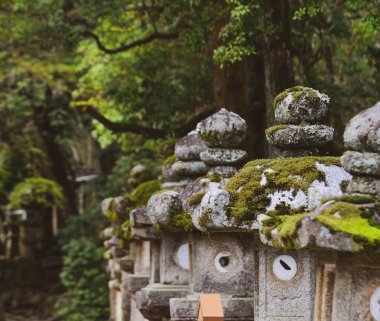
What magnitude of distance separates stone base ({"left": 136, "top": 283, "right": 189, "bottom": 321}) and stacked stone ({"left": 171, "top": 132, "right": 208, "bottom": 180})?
→ 1099 millimetres

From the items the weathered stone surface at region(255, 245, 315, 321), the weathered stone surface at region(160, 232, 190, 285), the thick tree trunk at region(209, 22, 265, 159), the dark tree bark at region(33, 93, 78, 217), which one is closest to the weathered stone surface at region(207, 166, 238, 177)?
the weathered stone surface at region(160, 232, 190, 285)

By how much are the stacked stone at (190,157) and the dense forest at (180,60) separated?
1.50m

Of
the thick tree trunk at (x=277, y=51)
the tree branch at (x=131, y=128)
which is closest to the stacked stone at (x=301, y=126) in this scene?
the thick tree trunk at (x=277, y=51)

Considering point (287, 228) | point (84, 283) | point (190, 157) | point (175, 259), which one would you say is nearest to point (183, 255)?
point (175, 259)

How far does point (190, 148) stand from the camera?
6.89m

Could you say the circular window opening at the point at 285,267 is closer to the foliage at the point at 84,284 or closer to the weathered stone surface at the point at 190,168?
the weathered stone surface at the point at 190,168

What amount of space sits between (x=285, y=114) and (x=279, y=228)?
1352mm

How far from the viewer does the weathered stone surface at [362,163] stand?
373 centimetres

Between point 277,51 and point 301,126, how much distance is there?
4.95 metres

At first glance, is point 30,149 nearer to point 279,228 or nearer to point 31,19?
point 31,19

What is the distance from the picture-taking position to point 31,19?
13625 mm

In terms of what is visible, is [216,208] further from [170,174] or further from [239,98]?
[239,98]

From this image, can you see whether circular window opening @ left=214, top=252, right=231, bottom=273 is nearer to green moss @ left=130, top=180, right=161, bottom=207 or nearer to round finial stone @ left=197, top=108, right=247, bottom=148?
round finial stone @ left=197, top=108, right=247, bottom=148

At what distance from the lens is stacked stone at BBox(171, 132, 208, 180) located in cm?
688
